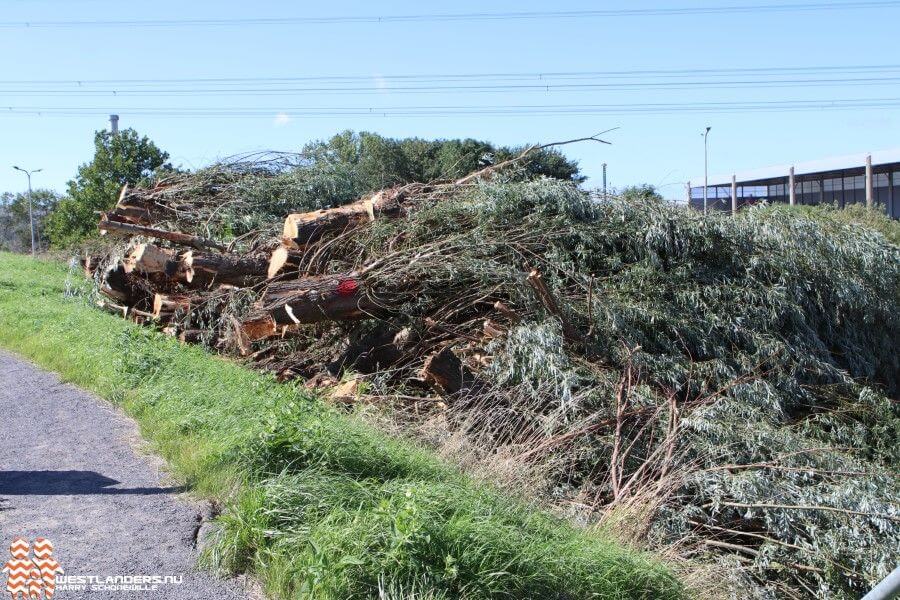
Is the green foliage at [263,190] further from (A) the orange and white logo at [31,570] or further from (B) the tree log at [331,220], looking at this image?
(A) the orange and white logo at [31,570]

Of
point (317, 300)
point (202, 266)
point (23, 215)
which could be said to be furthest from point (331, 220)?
point (23, 215)

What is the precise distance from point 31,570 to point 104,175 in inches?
941

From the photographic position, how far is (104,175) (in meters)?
25.3

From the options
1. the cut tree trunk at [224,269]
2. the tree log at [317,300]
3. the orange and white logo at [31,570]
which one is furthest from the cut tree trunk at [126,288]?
the orange and white logo at [31,570]

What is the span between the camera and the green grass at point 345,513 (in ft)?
11.5

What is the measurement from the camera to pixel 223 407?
6074mm

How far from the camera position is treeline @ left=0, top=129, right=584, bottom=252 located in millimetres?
13102

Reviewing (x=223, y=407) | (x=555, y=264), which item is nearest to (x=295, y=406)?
(x=223, y=407)

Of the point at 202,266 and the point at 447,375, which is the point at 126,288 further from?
the point at 447,375

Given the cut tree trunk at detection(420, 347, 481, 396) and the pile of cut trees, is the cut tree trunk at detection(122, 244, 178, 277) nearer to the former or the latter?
the pile of cut trees

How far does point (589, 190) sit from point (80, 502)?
655 cm

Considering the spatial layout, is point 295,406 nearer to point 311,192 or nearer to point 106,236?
point 311,192

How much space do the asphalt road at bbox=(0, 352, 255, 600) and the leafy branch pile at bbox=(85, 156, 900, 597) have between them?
2009 mm

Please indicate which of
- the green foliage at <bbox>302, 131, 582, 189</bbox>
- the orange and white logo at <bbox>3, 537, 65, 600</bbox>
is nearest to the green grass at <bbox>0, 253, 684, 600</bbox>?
the orange and white logo at <bbox>3, 537, 65, 600</bbox>
